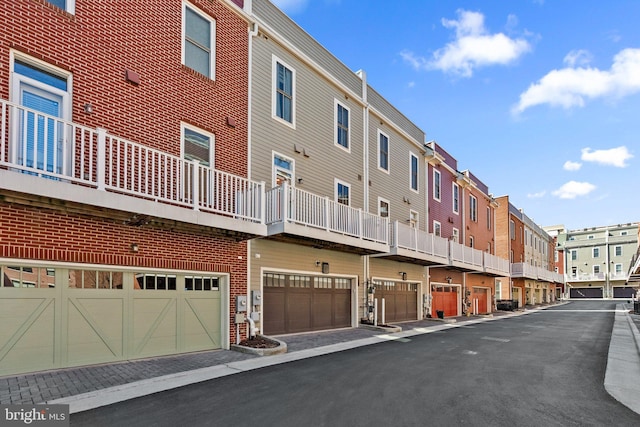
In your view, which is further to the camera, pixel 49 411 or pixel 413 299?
pixel 413 299

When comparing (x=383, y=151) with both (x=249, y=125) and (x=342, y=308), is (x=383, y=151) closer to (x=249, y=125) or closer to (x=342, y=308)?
(x=342, y=308)

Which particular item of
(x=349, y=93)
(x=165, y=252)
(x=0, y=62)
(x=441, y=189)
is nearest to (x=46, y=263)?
(x=165, y=252)

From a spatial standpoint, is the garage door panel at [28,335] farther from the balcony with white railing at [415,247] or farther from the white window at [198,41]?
the balcony with white railing at [415,247]

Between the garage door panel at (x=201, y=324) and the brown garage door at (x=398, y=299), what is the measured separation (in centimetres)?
884

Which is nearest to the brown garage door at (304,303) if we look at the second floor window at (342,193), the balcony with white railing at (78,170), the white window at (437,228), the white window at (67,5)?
the second floor window at (342,193)

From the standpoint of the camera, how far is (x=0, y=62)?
23.6 feet

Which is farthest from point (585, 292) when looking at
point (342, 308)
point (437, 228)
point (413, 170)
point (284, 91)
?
point (284, 91)

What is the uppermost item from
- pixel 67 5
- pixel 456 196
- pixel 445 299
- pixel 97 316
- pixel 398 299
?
pixel 67 5

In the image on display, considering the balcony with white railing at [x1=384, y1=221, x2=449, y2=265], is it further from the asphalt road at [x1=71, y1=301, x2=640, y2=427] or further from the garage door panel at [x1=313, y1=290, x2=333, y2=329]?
the asphalt road at [x1=71, y1=301, x2=640, y2=427]

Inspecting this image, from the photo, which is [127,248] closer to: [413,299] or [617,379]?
[617,379]

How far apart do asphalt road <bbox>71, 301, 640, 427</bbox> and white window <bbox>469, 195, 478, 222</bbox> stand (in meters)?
20.1

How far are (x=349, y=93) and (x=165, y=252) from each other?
10885mm

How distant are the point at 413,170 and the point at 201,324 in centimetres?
1550

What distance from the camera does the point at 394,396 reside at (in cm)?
666
